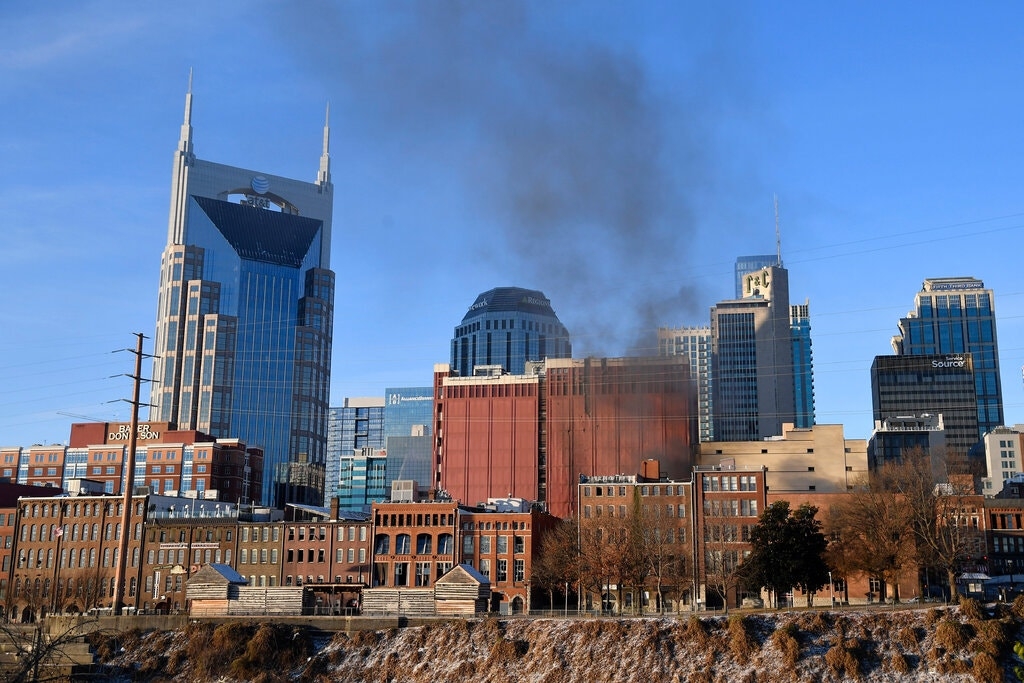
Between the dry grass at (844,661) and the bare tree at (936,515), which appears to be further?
the bare tree at (936,515)

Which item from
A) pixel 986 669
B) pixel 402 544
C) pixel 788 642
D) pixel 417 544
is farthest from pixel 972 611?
pixel 402 544

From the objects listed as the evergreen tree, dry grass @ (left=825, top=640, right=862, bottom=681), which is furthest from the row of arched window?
dry grass @ (left=825, top=640, right=862, bottom=681)

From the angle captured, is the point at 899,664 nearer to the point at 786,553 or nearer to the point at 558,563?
the point at 786,553

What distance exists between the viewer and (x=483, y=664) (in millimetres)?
87188

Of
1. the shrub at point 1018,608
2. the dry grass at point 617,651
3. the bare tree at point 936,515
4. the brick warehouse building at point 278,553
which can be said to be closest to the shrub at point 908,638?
the dry grass at point 617,651

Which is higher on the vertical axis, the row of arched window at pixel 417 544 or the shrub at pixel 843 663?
the row of arched window at pixel 417 544

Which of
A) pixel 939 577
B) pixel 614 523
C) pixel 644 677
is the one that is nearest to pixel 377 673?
pixel 644 677

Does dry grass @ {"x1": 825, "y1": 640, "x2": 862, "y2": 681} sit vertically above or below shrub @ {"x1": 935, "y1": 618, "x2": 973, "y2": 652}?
below

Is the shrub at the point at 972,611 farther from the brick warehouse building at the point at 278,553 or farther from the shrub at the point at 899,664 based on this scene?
the brick warehouse building at the point at 278,553

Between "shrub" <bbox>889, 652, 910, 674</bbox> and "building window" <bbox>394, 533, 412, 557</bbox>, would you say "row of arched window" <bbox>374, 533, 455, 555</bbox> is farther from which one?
"shrub" <bbox>889, 652, 910, 674</bbox>

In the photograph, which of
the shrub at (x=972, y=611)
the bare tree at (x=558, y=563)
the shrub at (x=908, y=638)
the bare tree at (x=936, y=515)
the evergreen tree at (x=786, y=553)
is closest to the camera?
the shrub at (x=908, y=638)

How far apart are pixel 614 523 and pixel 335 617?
51.2 meters

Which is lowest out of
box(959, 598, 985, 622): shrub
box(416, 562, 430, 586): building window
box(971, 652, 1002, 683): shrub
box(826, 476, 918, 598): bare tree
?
box(971, 652, 1002, 683): shrub

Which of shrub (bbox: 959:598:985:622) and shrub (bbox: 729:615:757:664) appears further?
shrub (bbox: 959:598:985:622)
